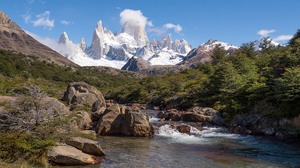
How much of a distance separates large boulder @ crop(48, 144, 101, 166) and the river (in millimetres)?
→ 972

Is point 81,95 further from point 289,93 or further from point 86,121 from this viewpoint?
point 289,93

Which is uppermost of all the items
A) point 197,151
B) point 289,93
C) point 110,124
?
point 289,93

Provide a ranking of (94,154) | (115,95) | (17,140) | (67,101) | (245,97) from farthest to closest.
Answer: (115,95) → (67,101) → (245,97) → (94,154) → (17,140)

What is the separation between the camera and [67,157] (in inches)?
670

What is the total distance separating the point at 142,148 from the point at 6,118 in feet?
31.1

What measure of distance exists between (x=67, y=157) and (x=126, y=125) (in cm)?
1138

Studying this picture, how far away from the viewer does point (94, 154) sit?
19.2 meters

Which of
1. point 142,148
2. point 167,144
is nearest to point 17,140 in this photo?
point 142,148

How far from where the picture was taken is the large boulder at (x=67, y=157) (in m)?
16.8

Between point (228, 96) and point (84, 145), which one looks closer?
point (84, 145)

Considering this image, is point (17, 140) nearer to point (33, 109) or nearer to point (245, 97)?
point (33, 109)

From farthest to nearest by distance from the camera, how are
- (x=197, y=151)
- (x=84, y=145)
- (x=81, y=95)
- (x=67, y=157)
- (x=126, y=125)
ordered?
(x=81, y=95), (x=126, y=125), (x=197, y=151), (x=84, y=145), (x=67, y=157)

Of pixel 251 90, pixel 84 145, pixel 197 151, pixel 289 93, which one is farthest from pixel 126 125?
pixel 251 90

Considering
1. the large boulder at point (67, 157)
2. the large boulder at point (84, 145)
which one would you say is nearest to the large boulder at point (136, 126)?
the large boulder at point (84, 145)
